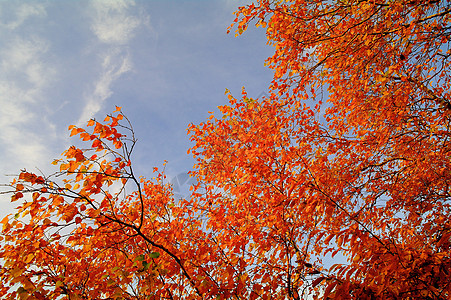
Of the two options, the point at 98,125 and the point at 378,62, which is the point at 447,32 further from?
the point at 98,125

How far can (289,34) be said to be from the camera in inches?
216

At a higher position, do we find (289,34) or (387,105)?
(289,34)

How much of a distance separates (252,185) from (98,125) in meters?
4.65

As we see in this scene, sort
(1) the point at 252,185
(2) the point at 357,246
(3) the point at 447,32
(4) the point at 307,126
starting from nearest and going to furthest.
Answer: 1. (2) the point at 357,246
2. (3) the point at 447,32
3. (1) the point at 252,185
4. (4) the point at 307,126

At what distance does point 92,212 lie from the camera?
3098 millimetres

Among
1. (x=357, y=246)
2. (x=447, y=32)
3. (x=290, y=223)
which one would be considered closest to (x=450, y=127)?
Answer: (x=447, y=32)

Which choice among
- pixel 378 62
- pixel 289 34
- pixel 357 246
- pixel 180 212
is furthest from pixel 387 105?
pixel 180 212

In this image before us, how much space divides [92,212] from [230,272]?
92.0 inches

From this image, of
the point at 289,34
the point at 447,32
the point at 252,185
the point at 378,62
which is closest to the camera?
the point at 447,32

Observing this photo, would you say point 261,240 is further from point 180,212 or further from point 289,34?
point 289,34

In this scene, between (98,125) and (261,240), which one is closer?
(98,125)

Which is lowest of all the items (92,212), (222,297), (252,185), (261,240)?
(222,297)

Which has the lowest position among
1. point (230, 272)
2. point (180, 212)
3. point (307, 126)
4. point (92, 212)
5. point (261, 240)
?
point (230, 272)

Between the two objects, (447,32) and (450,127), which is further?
(450,127)
